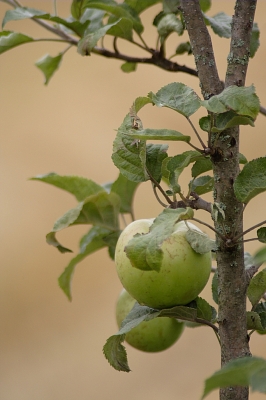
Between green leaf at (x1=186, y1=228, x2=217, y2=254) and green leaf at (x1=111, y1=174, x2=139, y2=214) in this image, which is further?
green leaf at (x1=111, y1=174, x2=139, y2=214)

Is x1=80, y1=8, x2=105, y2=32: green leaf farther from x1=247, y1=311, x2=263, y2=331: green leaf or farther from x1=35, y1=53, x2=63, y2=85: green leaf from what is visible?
x1=247, y1=311, x2=263, y2=331: green leaf

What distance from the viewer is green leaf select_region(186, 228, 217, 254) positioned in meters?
0.48

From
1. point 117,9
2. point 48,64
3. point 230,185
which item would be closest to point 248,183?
point 230,185

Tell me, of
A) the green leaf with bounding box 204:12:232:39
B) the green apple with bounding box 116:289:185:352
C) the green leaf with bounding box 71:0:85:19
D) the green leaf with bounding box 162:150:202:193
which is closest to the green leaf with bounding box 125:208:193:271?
the green leaf with bounding box 162:150:202:193

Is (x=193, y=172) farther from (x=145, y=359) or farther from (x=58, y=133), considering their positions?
(x=58, y=133)

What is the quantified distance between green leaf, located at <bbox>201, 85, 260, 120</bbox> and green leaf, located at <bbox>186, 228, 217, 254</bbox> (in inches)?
4.5

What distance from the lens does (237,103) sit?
0.42 meters

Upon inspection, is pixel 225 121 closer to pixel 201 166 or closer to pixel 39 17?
pixel 201 166

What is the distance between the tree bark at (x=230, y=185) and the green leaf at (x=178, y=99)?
24mm

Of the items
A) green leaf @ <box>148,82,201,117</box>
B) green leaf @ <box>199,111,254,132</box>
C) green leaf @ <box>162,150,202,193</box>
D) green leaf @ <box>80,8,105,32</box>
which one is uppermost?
green leaf @ <box>80,8,105,32</box>

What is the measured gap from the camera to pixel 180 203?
19.5 inches

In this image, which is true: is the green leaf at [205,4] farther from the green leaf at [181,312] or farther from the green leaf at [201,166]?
the green leaf at [181,312]

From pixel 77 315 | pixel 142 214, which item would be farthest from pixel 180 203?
pixel 77 315

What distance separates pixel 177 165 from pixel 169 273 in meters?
0.09
